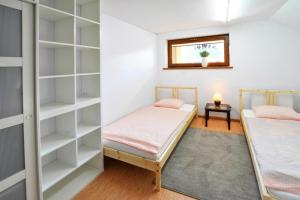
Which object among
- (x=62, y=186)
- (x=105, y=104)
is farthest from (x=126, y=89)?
(x=62, y=186)

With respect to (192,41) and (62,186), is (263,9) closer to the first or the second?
(192,41)

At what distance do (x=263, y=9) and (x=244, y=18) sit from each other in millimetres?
483

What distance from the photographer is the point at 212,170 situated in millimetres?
→ 2041

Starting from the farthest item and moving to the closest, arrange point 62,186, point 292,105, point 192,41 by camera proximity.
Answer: point 192,41 < point 292,105 < point 62,186

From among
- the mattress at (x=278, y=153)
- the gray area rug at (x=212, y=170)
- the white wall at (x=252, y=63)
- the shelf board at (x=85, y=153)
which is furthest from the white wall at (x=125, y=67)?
the mattress at (x=278, y=153)

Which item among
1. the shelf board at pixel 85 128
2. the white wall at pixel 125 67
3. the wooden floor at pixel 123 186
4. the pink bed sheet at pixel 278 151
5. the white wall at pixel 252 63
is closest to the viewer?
the pink bed sheet at pixel 278 151

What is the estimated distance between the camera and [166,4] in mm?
2369

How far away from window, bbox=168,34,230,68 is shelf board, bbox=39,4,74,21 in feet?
9.66

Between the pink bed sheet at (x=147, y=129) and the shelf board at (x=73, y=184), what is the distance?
43cm

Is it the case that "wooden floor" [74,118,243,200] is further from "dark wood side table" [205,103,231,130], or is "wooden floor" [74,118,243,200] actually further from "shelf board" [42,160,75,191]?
"dark wood side table" [205,103,231,130]

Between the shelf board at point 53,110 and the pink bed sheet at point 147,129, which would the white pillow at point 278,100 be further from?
the shelf board at point 53,110

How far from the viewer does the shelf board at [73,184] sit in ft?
5.51

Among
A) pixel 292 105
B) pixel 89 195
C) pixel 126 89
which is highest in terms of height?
pixel 126 89

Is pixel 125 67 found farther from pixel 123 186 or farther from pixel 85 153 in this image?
pixel 123 186
